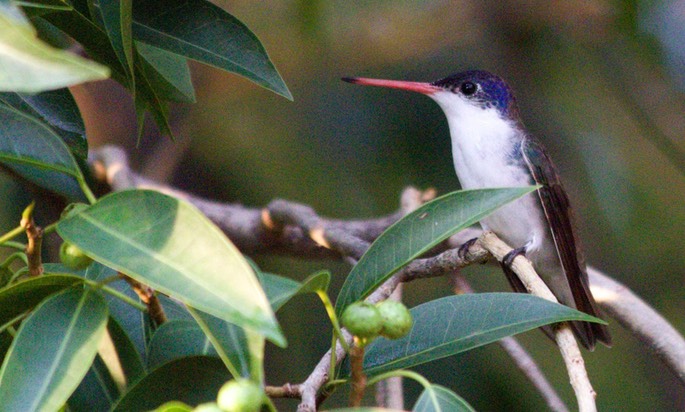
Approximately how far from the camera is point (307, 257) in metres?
3.64

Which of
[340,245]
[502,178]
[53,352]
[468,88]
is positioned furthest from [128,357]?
[468,88]

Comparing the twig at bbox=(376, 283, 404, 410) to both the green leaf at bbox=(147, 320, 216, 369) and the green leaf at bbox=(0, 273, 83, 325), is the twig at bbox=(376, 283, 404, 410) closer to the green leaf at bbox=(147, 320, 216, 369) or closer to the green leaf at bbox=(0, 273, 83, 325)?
the green leaf at bbox=(147, 320, 216, 369)

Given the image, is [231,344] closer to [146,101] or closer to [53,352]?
[53,352]

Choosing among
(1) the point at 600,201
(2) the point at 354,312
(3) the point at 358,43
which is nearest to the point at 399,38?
(3) the point at 358,43

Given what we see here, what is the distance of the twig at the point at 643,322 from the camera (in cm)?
256

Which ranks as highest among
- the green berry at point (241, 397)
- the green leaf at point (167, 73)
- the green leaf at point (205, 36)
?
the green leaf at point (205, 36)

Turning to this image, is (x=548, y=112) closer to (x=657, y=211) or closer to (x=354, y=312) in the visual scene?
(x=657, y=211)

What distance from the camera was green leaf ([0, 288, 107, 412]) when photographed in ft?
3.68

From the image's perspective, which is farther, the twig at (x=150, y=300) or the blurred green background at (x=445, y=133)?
the blurred green background at (x=445, y=133)

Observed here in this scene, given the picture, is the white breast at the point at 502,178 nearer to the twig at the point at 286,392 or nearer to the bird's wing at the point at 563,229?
the bird's wing at the point at 563,229

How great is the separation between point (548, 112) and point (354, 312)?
4.14 metres

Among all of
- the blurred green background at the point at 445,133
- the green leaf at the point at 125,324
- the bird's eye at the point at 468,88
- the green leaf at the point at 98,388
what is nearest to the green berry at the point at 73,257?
the green leaf at the point at 125,324

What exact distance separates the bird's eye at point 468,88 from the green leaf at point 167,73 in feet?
5.66

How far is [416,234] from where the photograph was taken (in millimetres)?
1418
